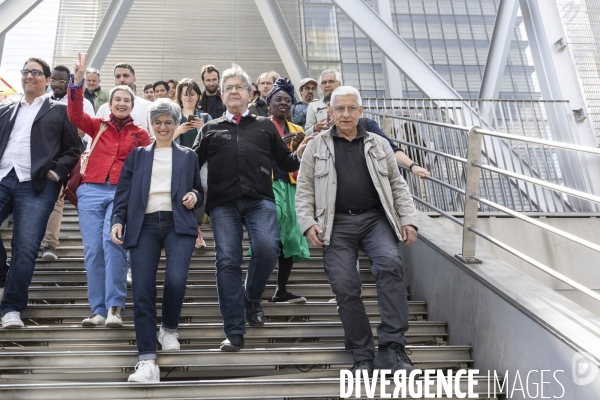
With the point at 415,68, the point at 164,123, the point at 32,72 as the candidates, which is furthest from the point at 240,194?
the point at 415,68

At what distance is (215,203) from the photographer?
14.7 feet

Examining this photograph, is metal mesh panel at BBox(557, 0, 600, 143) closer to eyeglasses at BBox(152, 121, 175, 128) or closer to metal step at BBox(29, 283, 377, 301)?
metal step at BBox(29, 283, 377, 301)

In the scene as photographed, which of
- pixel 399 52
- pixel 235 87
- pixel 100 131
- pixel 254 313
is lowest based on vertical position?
pixel 254 313

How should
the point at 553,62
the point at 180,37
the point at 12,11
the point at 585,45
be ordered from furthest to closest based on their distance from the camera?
the point at 180,37, the point at 585,45, the point at 553,62, the point at 12,11

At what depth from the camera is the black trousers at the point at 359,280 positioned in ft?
12.6

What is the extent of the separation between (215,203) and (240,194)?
19cm

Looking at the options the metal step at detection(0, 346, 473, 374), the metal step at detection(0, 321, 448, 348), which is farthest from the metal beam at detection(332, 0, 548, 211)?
the metal step at detection(0, 346, 473, 374)

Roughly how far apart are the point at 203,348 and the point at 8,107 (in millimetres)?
2428

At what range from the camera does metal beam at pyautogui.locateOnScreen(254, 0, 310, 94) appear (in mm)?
11047

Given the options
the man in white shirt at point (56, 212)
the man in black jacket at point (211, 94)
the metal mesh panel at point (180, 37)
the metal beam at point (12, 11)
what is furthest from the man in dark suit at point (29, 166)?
the metal mesh panel at point (180, 37)

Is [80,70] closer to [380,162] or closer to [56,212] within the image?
[56,212]

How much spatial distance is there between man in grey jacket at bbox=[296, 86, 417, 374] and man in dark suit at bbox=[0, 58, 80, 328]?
6.38 feet

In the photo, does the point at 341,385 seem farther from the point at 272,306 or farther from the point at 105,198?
the point at 105,198

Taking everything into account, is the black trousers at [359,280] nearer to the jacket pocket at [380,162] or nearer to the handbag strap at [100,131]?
the jacket pocket at [380,162]
